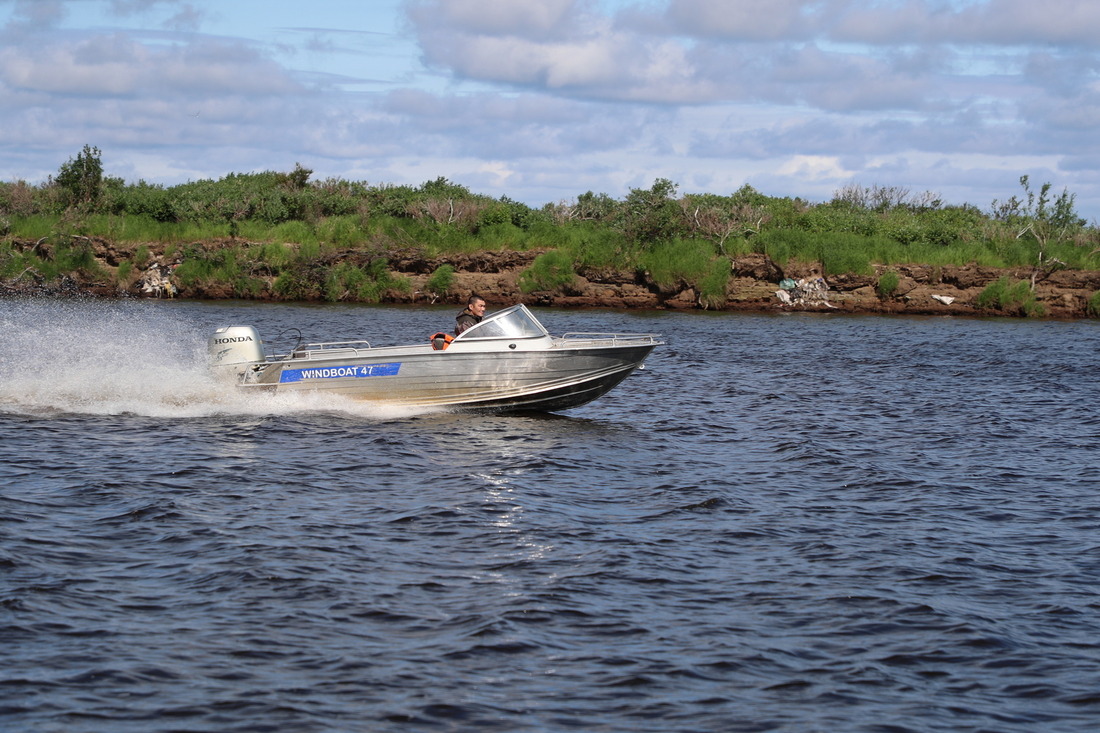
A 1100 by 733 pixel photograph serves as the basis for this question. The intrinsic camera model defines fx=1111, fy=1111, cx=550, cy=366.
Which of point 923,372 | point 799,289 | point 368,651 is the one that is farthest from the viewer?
point 799,289

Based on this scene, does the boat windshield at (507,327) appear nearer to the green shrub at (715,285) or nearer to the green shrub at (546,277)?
the green shrub at (715,285)

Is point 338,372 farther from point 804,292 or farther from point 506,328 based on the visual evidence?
point 804,292

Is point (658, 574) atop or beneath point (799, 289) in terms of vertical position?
beneath

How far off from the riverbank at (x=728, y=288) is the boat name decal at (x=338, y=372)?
31.1 metres

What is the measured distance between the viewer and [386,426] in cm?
1800

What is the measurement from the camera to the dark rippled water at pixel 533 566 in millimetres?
7652

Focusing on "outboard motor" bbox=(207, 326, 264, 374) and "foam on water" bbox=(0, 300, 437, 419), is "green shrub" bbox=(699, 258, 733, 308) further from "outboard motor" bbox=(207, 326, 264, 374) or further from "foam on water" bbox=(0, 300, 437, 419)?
"outboard motor" bbox=(207, 326, 264, 374)

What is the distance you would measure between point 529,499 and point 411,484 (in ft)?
5.19

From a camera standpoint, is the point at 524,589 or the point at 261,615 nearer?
the point at 261,615

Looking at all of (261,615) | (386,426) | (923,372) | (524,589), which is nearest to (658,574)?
(524,589)

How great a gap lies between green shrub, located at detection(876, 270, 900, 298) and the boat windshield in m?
35.1

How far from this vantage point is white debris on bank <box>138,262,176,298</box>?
5247 centimetres

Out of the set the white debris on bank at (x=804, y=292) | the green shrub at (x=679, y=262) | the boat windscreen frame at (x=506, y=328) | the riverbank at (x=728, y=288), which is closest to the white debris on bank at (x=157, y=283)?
the riverbank at (x=728, y=288)

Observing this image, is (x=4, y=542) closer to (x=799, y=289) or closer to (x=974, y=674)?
(x=974, y=674)
